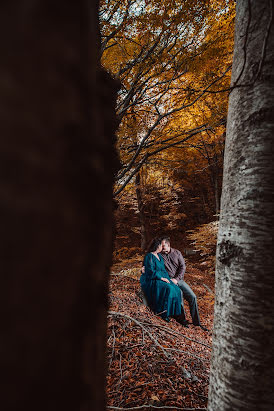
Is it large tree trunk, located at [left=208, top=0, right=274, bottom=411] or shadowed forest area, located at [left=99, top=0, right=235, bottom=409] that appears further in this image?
shadowed forest area, located at [left=99, top=0, right=235, bottom=409]

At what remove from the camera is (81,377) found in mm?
297

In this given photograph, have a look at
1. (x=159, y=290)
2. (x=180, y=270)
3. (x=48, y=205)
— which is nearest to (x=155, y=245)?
(x=180, y=270)

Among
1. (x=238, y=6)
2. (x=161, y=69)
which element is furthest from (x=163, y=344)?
(x=161, y=69)

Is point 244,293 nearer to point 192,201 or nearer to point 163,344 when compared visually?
point 163,344

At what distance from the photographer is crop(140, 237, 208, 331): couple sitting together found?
13.8ft

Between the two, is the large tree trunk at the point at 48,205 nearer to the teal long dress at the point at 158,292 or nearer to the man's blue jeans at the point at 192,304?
the teal long dress at the point at 158,292

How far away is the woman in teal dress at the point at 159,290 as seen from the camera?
416cm

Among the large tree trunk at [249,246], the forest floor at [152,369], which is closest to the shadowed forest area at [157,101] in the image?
the forest floor at [152,369]

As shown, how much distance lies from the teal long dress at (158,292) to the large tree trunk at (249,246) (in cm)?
325

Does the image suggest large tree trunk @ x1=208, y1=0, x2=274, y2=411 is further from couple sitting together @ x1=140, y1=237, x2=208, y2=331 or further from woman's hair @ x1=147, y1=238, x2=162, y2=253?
woman's hair @ x1=147, y1=238, x2=162, y2=253

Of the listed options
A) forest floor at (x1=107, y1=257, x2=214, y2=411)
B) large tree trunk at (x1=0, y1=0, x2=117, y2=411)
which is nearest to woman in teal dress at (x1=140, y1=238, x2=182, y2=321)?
forest floor at (x1=107, y1=257, x2=214, y2=411)

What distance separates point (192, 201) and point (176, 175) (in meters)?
1.83

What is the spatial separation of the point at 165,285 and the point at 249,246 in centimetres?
363

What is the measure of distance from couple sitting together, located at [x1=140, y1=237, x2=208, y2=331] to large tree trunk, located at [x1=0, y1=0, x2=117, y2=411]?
4268 mm
